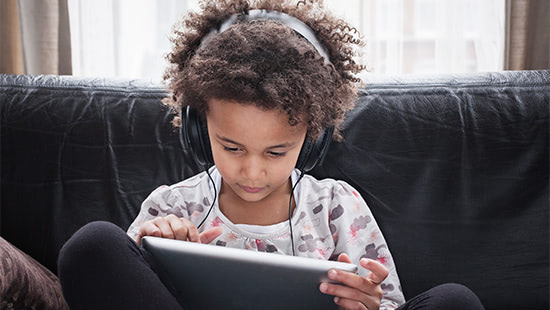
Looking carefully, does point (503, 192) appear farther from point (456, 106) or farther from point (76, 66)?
point (76, 66)

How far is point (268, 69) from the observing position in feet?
3.10

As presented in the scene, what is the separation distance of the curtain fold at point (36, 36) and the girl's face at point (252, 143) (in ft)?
3.16

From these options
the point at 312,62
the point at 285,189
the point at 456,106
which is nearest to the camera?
the point at 312,62

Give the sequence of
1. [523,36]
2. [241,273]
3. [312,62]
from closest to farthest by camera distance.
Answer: [241,273], [312,62], [523,36]

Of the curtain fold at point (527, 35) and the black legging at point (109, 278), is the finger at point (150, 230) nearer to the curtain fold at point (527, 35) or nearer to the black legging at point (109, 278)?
the black legging at point (109, 278)

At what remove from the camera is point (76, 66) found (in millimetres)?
1894

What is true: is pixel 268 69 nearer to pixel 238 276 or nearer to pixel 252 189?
pixel 252 189

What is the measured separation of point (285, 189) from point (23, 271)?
0.51m

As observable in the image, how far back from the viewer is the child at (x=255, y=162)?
901 mm

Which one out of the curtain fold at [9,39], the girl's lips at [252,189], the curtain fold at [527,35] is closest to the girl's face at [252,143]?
the girl's lips at [252,189]

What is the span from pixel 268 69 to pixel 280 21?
0.11 m

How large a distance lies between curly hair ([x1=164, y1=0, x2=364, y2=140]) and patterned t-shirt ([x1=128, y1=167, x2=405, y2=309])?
0.20 meters

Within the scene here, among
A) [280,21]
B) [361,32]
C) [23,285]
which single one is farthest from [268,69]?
[361,32]

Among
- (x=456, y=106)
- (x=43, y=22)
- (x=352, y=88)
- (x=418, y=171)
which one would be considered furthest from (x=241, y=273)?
(x=43, y=22)
